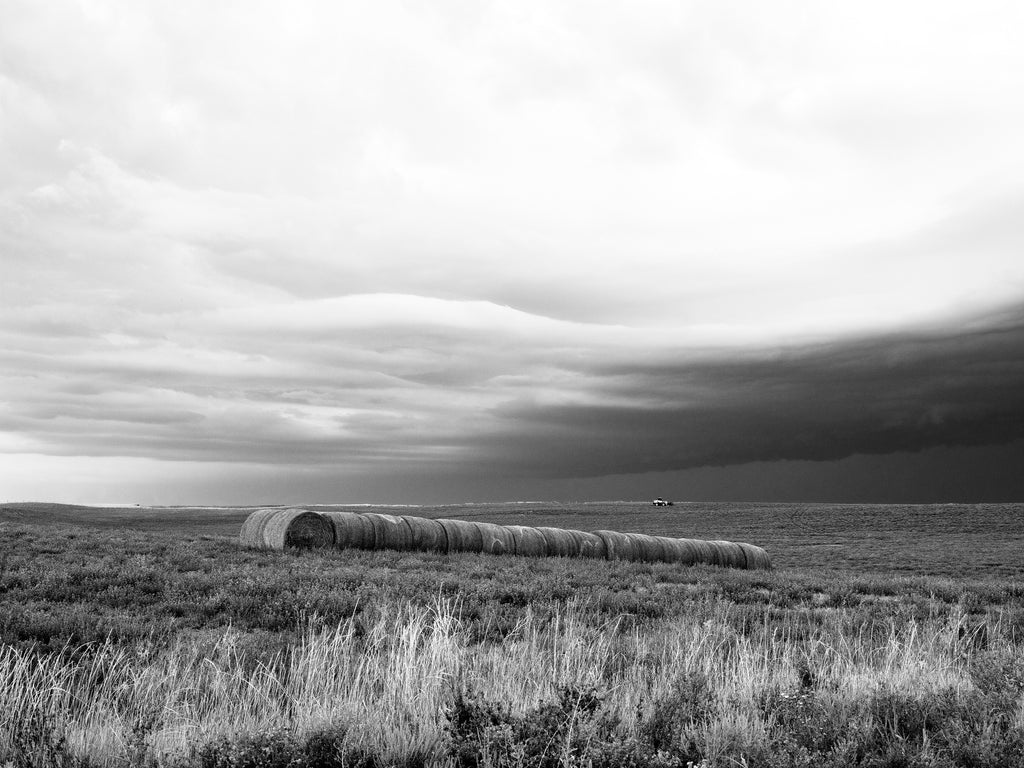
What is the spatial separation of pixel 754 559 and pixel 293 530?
1596cm

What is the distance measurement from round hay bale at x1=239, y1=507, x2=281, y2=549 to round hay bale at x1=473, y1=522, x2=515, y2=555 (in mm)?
6279

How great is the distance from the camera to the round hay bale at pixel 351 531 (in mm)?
24031

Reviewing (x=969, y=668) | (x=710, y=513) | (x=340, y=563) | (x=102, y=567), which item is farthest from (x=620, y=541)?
(x=710, y=513)

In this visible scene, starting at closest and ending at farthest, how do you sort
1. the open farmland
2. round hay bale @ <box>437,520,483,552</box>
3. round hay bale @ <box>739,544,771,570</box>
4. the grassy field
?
the grassy field, round hay bale @ <box>437,520,483,552</box>, round hay bale @ <box>739,544,771,570</box>, the open farmland

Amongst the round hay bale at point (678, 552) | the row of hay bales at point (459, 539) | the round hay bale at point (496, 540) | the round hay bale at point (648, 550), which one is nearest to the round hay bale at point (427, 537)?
the row of hay bales at point (459, 539)

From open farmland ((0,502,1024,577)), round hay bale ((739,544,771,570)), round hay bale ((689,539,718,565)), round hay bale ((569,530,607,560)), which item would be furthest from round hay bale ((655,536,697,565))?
open farmland ((0,502,1024,577))

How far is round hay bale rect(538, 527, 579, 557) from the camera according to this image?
88.0ft

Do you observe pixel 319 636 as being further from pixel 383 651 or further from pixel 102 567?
pixel 102 567

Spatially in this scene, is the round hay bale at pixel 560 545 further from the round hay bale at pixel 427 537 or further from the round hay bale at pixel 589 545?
the round hay bale at pixel 427 537

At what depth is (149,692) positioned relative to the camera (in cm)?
782

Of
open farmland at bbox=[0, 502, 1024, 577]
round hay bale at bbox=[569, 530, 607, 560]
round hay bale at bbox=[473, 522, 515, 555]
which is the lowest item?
open farmland at bbox=[0, 502, 1024, 577]

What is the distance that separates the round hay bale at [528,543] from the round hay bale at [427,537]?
7.69 ft

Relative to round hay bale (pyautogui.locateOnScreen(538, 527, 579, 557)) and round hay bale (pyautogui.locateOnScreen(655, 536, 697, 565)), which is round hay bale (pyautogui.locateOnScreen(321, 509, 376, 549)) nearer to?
round hay bale (pyautogui.locateOnScreen(538, 527, 579, 557))

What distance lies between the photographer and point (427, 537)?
25.4m
